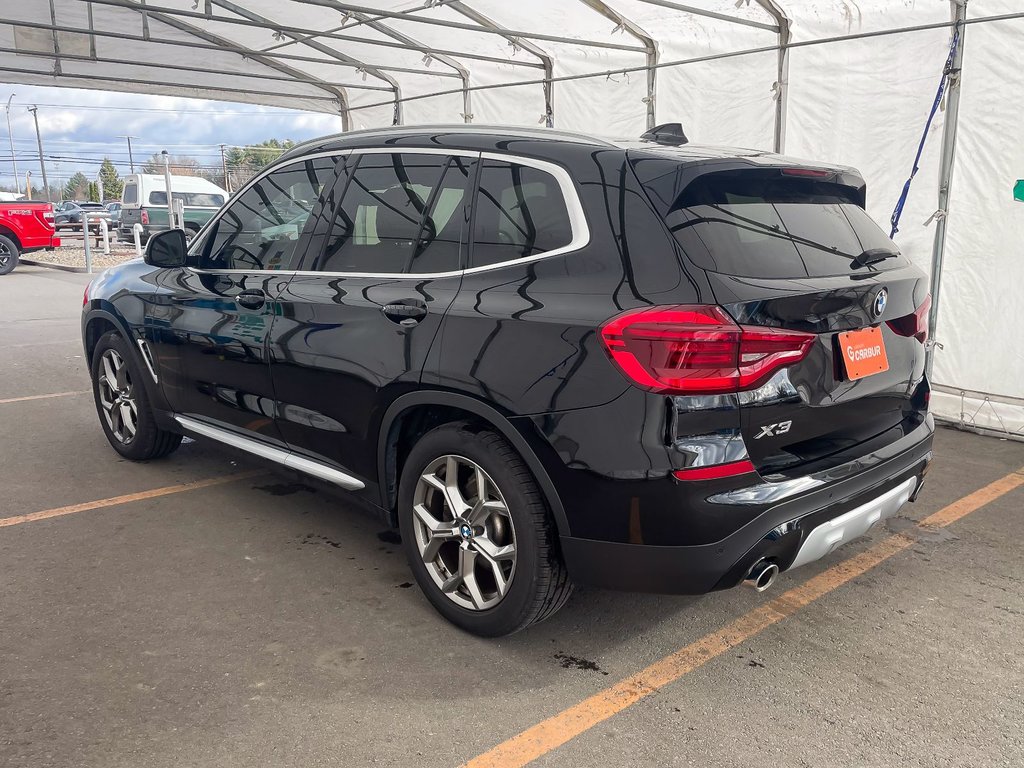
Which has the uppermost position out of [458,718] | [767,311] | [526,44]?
[526,44]

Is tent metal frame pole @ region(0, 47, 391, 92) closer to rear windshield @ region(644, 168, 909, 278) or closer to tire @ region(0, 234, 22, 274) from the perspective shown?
tire @ region(0, 234, 22, 274)

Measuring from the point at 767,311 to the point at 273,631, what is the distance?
201cm

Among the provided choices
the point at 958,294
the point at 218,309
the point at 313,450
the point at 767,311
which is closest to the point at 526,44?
the point at 958,294

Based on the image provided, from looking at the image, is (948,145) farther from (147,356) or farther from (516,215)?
(147,356)

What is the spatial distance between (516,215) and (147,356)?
257 cm

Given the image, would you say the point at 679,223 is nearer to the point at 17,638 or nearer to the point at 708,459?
the point at 708,459

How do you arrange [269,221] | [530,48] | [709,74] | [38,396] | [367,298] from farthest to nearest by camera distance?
1. [530,48]
2. [709,74]
3. [38,396]
4. [269,221]
5. [367,298]

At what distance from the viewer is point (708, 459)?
2379 millimetres

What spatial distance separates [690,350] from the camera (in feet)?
7.70

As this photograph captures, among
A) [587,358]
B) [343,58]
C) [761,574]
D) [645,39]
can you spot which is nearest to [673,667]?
[761,574]

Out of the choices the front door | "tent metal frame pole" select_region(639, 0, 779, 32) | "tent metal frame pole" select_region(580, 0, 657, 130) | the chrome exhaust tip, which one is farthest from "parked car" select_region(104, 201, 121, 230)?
the chrome exhaust tip

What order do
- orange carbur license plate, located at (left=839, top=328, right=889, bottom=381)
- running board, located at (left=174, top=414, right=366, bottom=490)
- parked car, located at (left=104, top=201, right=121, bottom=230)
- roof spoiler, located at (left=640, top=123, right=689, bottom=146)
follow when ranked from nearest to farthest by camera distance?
orange carbur license plate, located at (left=839, top=328, right=889, bottom=381)
roof spoiler, located at (left=640, top=123, right=689, bottom=146)
running board, located at (left=174, top=414, right=366, bottom=490)
parked car, located at (left=104, top=201, right=121, bottom=230)

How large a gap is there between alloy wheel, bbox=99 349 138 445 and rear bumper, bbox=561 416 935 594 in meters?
3.19

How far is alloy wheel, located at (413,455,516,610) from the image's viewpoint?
2.84m
